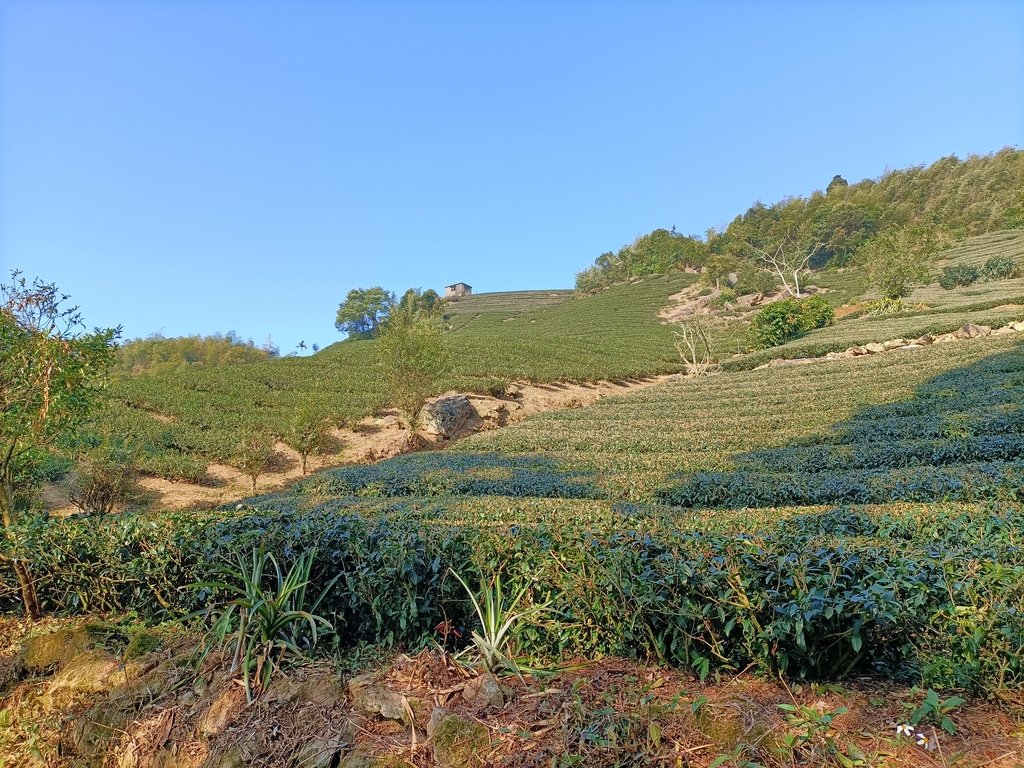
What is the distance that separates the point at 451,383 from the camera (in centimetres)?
2803

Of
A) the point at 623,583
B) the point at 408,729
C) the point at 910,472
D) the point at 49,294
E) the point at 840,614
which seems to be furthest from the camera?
the point at 910,472

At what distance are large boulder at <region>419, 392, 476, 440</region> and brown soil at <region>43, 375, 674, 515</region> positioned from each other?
387 millimetres

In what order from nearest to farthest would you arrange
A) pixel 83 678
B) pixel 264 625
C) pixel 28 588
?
1. pixel 264 625
2. pixel 83 678
3. pixel 28 588

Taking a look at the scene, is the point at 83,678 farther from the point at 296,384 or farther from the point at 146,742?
the point at 296,384

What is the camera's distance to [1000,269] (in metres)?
43.2

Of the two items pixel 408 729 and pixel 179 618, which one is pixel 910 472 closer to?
pixel 408 729

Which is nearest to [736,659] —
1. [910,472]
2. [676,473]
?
[910,472]

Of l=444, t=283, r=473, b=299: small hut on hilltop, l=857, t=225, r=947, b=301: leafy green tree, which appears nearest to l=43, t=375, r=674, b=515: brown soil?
l=857, t=225, r=947, b=301: leafy green tree

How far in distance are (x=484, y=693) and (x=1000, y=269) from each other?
5615cm

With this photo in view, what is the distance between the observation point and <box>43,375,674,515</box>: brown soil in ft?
52.0

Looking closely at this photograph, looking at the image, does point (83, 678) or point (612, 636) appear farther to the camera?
point (83, 678)

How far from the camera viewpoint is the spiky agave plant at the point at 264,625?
12.0ft

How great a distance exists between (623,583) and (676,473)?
7.48 meters


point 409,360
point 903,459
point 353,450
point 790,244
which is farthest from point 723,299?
point 903,459
